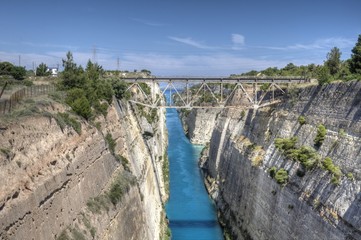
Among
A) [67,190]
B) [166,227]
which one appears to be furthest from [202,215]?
[67,190]

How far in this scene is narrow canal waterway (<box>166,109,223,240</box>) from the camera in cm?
3681

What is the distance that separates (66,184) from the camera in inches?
706

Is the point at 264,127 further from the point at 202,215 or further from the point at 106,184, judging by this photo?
the point at 106,184

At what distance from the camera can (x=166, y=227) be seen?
36531 mm

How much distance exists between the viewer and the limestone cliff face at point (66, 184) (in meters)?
14.1

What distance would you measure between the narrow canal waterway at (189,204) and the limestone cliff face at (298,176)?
5.18 ft

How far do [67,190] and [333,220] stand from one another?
446 inches

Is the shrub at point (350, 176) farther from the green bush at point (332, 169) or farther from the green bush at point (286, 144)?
the green bush at point (286, 144)

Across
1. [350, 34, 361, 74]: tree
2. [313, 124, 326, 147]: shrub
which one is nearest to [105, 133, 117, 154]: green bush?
[313, 124, 326, 147]: shrub

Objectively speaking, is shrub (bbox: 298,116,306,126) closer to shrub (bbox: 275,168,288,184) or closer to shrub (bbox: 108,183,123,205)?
shrub (bbox: 275,168,288,184)

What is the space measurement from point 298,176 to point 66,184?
12829 mm

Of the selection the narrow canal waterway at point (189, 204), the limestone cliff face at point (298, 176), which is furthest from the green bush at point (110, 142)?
the narrow canal waterway at point (189, 204)

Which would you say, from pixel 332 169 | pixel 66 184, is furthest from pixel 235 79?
pixel 66 184

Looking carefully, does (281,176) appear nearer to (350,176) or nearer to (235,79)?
(350,176)
